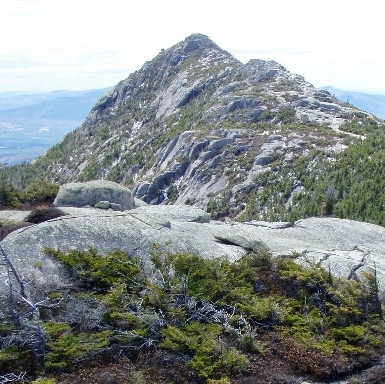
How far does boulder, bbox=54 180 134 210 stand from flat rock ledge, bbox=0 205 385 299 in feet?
7.87

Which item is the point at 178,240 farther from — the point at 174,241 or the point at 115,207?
the point at 115,207

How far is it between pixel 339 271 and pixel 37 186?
15807 millimetres

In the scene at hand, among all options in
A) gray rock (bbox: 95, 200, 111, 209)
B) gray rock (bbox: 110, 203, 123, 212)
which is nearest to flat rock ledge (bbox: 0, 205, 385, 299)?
gray rock (bbox: 110, 203, 123, 212)

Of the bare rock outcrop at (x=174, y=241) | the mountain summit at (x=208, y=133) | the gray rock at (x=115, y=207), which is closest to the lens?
the bare rock outcrop at (x=174, y=241)

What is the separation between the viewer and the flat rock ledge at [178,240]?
1154 cm

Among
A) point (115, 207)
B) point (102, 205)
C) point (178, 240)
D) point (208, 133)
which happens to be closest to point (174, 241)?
point (178, 240)

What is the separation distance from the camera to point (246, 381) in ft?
29.6

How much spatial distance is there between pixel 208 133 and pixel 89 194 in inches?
1874

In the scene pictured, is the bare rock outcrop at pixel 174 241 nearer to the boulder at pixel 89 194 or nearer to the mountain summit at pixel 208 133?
the boulder at pixel 89 194

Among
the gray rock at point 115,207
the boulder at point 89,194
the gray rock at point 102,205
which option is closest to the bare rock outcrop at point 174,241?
the gray rock at point 115,207

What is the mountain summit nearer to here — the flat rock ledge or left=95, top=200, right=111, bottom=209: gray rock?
the flat rock ledge

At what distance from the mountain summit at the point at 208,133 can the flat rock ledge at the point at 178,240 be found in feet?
65.7

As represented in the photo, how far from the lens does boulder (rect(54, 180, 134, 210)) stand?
19.9 m

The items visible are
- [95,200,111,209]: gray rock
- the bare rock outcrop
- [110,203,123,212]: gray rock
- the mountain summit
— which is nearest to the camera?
the bare rock outcrop
